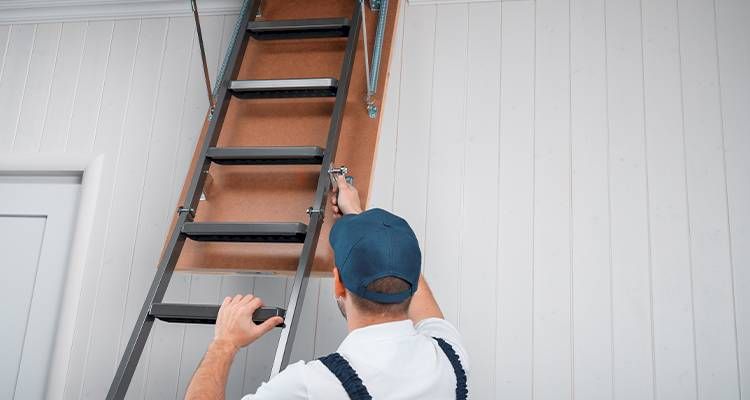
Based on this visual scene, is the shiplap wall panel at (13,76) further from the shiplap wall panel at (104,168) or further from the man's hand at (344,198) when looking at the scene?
the man's hand at (344,198)

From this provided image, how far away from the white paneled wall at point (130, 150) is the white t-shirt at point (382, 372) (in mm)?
1145

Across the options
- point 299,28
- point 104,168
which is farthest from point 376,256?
point 104,168

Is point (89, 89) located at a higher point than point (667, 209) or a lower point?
higher

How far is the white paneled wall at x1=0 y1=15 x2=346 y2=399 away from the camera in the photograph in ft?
8.26

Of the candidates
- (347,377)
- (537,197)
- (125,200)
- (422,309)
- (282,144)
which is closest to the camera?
(347,377)

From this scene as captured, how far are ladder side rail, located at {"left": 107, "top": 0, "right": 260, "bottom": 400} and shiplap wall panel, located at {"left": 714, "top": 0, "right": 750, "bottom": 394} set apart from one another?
1648 mm

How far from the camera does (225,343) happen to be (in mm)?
1557

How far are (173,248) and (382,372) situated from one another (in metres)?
0.93

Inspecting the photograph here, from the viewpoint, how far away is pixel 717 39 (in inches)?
96.8

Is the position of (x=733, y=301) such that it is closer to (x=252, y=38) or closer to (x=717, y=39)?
(x=717, y=39)

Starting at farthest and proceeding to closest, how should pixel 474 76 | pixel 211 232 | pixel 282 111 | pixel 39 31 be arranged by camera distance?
pixel 39 31 → pixel 474 76 → pixel 282 111 → pixel 211 232

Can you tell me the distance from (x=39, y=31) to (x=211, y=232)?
1762mm

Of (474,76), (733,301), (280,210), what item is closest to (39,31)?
(280,210)

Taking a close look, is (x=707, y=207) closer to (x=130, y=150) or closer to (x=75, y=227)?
(x=130, y=150)
